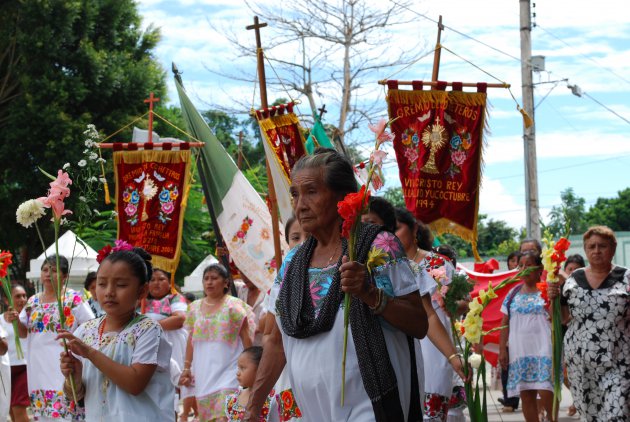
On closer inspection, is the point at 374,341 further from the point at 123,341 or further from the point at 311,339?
the point at 123,341

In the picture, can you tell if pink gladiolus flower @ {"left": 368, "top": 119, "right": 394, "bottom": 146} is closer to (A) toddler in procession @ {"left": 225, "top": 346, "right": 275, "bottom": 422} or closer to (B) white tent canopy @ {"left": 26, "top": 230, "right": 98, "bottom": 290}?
(A) toddler in procession @ {"left": 225, "top": 346, "right": 275, "bottom": 422}

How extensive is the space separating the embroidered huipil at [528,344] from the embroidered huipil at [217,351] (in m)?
3.18

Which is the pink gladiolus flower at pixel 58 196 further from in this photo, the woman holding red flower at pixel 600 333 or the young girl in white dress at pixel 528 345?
the young girl in white dress at pixel 528 345

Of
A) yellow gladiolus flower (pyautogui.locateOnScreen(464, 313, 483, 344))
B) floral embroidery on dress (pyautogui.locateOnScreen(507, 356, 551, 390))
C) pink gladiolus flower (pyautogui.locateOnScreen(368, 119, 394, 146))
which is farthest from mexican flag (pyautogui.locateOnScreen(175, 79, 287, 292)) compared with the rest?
pink gladiolus flower (pyautogui.locateOnScreen(368, 119, 394, 146))

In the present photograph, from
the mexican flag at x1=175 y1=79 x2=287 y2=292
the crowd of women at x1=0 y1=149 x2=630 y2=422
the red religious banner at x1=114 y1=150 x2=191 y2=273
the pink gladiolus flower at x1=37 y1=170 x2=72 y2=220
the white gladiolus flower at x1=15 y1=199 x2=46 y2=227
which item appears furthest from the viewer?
the red religious banner at x1=114 y1=150 x2=191 y2=273

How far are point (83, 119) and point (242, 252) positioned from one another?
1583cm

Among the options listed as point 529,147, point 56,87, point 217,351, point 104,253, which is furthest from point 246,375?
point 56,87

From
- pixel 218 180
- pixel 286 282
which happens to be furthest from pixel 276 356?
pixel 218 180

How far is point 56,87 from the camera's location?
2581cm

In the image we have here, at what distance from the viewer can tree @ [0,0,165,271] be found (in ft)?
84.3

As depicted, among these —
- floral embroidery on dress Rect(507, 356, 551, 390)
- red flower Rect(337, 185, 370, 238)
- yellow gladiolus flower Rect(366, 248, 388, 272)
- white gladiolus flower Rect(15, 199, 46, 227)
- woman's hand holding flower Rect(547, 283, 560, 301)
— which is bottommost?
floral embroidery on dress Rect(507, 356, 551, 390)

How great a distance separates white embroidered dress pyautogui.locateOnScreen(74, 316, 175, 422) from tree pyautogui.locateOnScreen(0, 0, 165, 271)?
20.2 meters

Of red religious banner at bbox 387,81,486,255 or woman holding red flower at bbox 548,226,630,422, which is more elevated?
red religious banner at bbox 387,81,486,255

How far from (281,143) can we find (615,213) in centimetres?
6673
